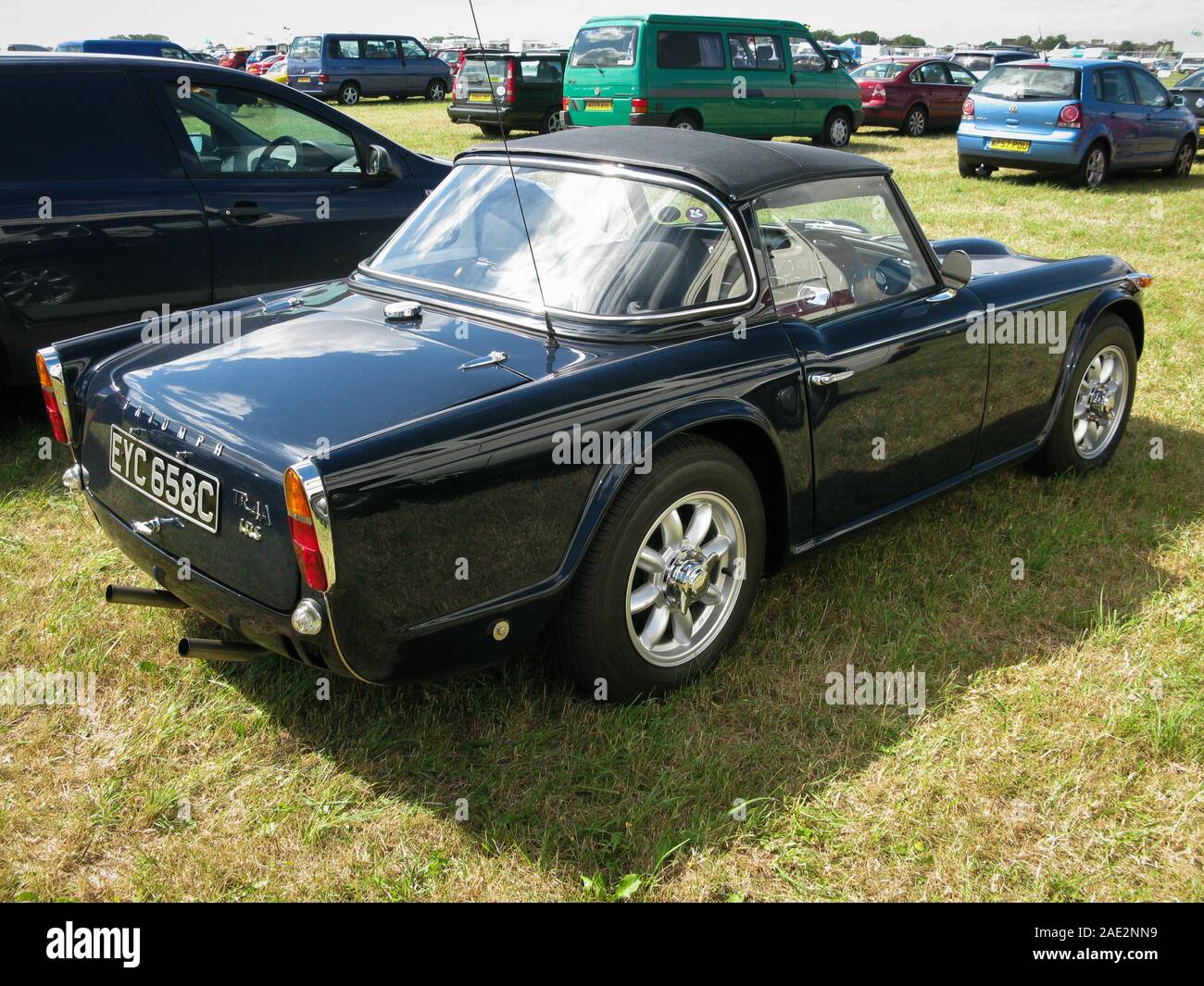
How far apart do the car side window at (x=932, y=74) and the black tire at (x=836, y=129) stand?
2803 mm

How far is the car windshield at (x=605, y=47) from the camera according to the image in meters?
14.8

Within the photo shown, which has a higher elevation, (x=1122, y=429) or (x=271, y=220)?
(x=271, y=220)

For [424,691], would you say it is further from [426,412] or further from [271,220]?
[271,220]

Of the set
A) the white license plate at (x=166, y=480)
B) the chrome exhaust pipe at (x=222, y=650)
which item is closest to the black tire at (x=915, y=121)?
the white license plate at (x=166, y=480)

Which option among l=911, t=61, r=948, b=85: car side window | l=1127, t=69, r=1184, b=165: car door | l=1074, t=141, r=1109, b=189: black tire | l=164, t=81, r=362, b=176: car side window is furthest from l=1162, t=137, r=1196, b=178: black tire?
l=164, t=81, r=362, b=176: car side window

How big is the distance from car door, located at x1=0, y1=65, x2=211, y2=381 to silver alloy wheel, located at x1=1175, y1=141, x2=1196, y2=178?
13847 mm

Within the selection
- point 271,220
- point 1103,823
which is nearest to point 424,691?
point 1103,823

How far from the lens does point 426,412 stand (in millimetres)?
2592

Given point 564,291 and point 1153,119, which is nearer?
point 564,291

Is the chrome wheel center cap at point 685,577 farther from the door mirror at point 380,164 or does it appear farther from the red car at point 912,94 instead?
the red car at point 912,94

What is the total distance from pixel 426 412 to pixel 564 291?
0.82m

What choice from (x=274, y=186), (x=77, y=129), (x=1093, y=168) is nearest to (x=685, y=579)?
(x=274, y=186)

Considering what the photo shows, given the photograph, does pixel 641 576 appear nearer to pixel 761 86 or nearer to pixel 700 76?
pixel 700 76
